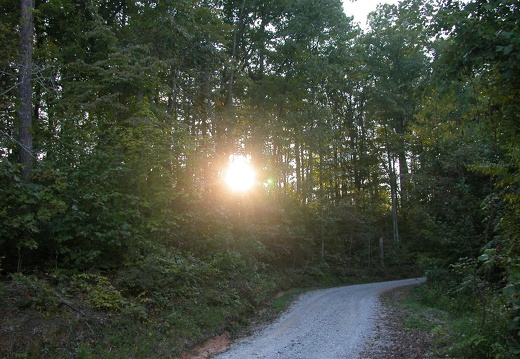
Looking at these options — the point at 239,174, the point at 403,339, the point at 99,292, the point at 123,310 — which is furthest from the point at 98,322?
the point at 239,174

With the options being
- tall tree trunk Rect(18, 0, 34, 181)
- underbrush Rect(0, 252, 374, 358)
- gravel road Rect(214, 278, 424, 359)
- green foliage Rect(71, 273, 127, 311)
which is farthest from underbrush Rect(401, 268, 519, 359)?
tall tree trunk Rect(18, 0, 34, 181)

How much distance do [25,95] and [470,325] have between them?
1095cm

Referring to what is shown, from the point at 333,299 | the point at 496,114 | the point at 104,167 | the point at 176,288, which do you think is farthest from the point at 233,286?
the point at 496,114

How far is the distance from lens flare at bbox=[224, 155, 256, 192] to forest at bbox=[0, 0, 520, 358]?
0.64 ft

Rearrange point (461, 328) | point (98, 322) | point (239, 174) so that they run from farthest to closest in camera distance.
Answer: point (239, 174) < point (461, 328) < point (98, 322)

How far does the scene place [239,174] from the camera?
20266 mm

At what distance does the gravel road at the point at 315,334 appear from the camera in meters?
7.55

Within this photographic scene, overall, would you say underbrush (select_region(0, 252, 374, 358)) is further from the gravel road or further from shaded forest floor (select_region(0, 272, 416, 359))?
the gravel road

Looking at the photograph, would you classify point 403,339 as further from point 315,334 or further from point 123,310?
point 123,310

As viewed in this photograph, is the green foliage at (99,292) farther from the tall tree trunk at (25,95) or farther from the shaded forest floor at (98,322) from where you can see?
the tall tree trunk at (25,95)

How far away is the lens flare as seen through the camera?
61.4 ft

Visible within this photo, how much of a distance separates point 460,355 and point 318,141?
1795 cm

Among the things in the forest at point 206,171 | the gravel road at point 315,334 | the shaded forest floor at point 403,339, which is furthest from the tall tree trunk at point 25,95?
the shaded forest floor at point 403,339

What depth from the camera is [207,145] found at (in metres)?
14.8
